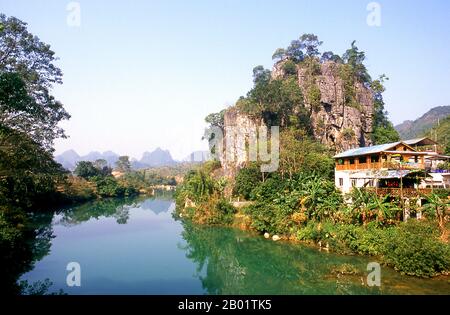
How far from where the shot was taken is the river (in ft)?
40.2

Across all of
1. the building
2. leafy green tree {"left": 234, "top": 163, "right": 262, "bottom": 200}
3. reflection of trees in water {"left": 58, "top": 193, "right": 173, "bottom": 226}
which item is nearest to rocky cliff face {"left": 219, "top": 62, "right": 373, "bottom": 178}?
leafy green tree {"left": 234, "top": 163, "right": 262, "bottom": 200}

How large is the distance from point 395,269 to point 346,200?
632 cm

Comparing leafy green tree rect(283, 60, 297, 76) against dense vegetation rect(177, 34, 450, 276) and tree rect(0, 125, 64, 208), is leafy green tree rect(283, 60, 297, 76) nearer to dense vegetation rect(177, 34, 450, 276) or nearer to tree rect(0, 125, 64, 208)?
dense vegetation rect(177, 34, 450, 276)

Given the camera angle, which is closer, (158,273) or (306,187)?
(158,273)

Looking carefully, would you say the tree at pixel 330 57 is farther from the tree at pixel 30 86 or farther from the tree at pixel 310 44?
Answer: the tree at pixel 30 86

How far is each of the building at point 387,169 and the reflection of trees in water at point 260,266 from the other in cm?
594

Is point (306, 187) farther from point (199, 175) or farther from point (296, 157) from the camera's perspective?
point (199, 175)

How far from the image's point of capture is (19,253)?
659 inches

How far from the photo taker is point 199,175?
90.0 feet

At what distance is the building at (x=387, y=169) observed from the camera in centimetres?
1823

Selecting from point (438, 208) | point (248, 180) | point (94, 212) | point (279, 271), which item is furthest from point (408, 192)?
point (94, 212)

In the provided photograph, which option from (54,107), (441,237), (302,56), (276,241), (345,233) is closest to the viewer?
(441,237)

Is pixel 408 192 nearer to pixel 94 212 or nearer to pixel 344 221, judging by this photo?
pixel 344 221
